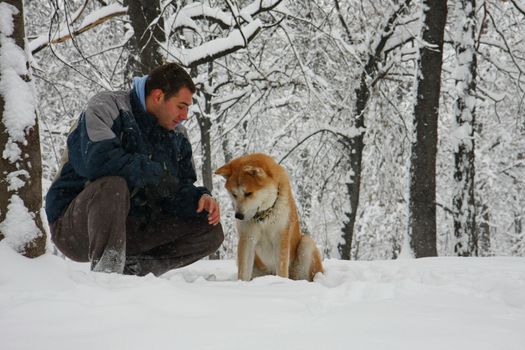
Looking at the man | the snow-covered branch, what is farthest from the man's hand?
the snow-covered branch

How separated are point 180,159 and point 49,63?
273 inches

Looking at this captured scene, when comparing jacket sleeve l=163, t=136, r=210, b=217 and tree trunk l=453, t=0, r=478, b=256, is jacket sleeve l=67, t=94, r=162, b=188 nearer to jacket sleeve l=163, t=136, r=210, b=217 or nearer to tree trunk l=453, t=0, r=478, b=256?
jacket sleeve l=163, t=136, r=210, b=217

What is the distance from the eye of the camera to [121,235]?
2809 mm

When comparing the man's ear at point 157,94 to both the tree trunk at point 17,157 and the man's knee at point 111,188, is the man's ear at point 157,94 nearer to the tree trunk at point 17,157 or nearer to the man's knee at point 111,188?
the man's knee at point 111,188

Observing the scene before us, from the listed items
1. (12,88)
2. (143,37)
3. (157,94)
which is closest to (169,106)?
(157,94)

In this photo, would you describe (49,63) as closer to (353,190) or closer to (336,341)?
(353,190)

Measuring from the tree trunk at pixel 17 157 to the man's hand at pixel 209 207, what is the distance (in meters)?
1.26

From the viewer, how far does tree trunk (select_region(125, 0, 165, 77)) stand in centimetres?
508

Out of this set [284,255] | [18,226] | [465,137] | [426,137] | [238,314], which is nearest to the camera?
[238,314]

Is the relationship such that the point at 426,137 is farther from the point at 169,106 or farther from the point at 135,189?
the point at 135,189

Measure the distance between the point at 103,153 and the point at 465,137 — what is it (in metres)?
5.84

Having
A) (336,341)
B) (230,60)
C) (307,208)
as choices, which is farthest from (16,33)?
(307,208)

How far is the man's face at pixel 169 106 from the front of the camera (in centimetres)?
323

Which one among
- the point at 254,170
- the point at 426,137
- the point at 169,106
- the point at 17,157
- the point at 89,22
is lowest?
the point at 17,157
